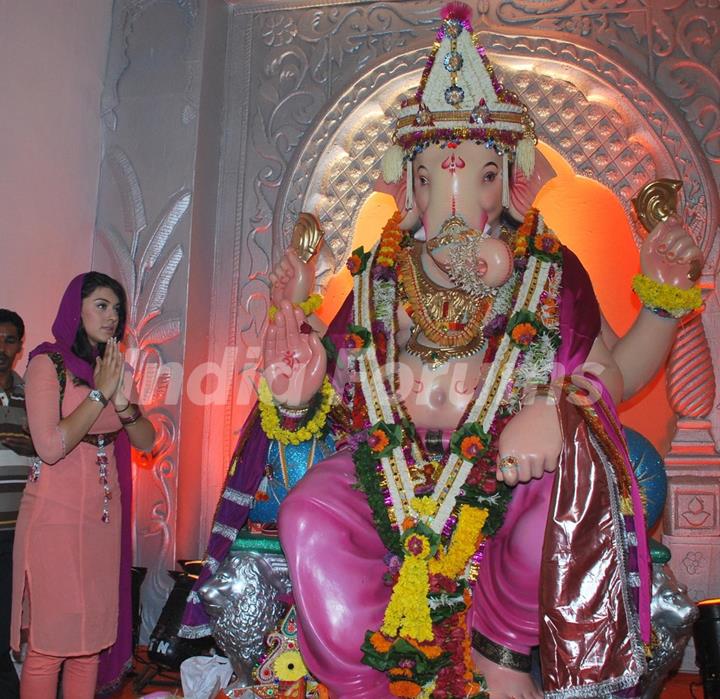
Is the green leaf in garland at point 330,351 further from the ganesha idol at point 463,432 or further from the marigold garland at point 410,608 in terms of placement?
the marigold garland at point 410,608

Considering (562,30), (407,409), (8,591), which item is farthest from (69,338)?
(562,30)

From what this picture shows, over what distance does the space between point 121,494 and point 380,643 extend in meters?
1.36

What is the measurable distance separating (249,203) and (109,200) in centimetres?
78

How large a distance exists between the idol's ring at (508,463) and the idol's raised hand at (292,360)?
74cm

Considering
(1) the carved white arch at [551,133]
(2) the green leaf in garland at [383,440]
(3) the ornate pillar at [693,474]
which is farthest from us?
(1) the carved white arch at [551,133]

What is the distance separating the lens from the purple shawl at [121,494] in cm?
305

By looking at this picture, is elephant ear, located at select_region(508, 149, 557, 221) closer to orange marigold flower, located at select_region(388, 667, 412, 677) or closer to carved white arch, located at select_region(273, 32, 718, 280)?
carved white arch, located at select_region(273, 32, 718, 280)

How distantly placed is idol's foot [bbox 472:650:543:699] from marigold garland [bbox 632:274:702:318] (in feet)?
4.18

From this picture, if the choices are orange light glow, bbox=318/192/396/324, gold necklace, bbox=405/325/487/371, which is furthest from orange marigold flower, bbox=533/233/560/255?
orange light glow, bbox=318/192/396/324

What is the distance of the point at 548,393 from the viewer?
2600 mm

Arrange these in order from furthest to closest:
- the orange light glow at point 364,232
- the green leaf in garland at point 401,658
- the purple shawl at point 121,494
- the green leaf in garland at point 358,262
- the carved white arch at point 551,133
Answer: the orange light glow at point 364,232 → the carved white arch at point 551,133 → the green leaf in garland at point 358,262 → the purple shawl at point 121,494 → the green leaf in garland at point 401,658

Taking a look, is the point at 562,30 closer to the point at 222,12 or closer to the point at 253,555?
the point at 222,12

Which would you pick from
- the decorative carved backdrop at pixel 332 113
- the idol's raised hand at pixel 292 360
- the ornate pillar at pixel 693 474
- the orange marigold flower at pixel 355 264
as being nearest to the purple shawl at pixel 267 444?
the orange marigold flower at pixel 355 264

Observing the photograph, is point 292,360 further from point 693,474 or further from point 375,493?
point 693,474
